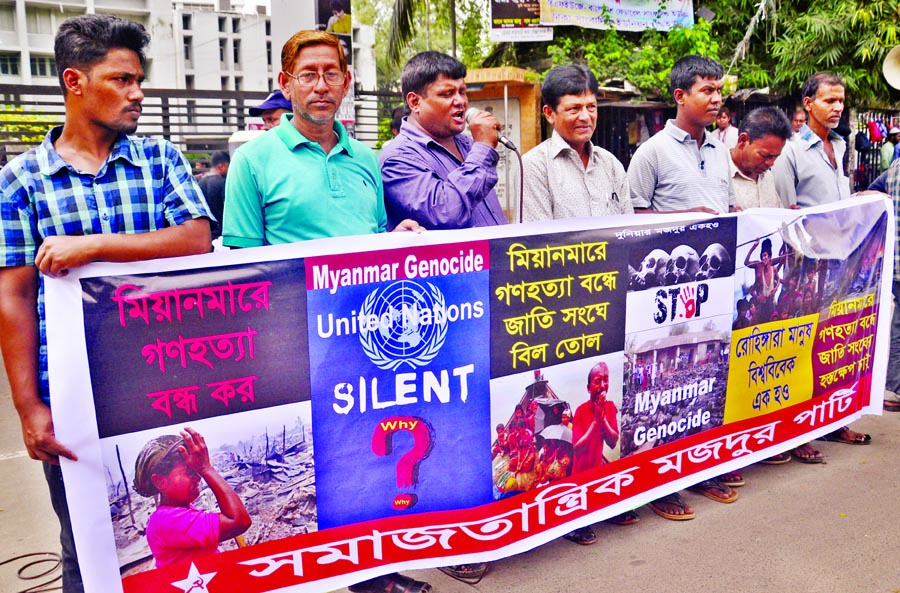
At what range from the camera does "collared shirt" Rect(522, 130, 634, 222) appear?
3.69 m

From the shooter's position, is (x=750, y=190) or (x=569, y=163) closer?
(x=569, y=163)

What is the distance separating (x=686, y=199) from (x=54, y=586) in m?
3.15

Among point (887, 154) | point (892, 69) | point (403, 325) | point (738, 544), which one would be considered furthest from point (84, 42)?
point (887, 154)

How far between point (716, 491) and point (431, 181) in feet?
6.29

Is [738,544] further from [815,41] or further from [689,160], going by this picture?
[815,41]

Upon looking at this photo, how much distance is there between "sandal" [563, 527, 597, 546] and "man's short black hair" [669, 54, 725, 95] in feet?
7.39

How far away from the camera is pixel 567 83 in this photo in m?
3.76

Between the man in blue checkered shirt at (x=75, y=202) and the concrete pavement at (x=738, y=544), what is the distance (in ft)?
4.10

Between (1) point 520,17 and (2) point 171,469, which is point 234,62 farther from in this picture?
(2) point 171,469

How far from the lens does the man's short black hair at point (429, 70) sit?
131 inches

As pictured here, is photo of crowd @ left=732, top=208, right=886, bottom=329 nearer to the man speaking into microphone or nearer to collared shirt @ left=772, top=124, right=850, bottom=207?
collared shirt @ left=772, top=124, right=850, bottom=207

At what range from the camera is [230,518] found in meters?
2.58

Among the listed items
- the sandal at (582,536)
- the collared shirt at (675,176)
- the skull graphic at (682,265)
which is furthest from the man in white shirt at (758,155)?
the sandal at (582,536)

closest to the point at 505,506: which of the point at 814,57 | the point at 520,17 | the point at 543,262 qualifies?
the point at 543,262
